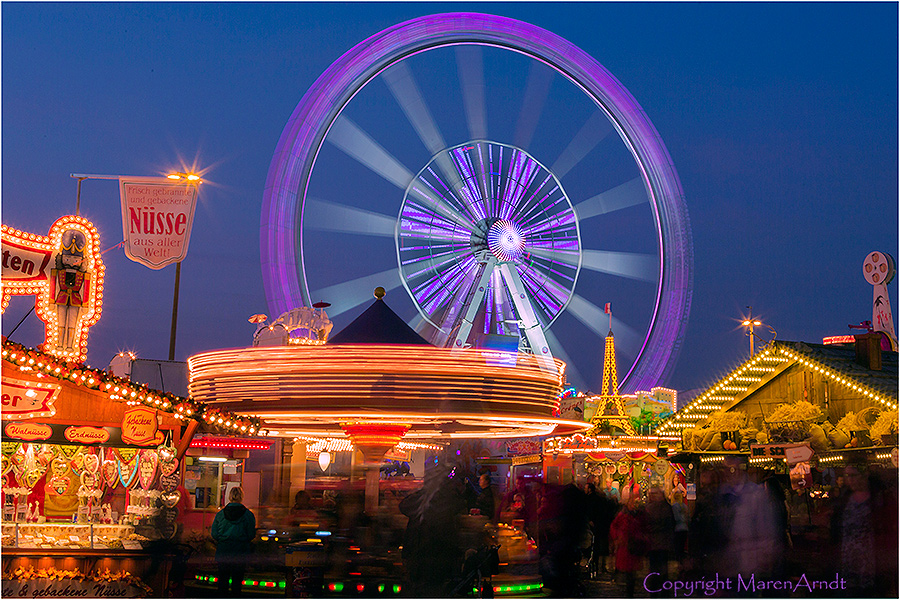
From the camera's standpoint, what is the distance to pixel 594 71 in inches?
679

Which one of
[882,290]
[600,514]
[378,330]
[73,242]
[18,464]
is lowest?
[600,514]

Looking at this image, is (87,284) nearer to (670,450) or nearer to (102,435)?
(102,435)

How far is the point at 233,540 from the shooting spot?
8.61 meters

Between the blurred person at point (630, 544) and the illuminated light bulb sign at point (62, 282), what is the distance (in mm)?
6672

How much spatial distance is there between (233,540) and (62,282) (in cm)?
446

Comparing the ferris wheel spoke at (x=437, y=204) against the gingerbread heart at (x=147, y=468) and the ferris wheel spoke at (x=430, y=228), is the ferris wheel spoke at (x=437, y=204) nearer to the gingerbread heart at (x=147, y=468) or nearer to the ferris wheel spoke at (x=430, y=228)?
the ferris wheel spoke at (x=430, y=228)

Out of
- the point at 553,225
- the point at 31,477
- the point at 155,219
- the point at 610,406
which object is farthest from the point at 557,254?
the point at 610,406

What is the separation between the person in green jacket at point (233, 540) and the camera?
8.61 meters

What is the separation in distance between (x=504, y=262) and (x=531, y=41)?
4.47 metres

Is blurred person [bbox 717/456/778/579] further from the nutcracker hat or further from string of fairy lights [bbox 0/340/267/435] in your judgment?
the nutcracker hat

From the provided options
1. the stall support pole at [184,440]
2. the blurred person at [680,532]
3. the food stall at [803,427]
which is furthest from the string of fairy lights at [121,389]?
the food stall at [803,427]

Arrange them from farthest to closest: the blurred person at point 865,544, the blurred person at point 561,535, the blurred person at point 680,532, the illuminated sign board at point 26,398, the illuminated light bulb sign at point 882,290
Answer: the illuminated light bulb sign at point 882,290
the blurred person at point 680,532
the illuminated sign board at point 26,398
the blurred person at point 561,535
the blurred person at point 865,544

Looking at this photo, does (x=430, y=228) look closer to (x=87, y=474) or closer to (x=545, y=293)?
(x=545, y=293)

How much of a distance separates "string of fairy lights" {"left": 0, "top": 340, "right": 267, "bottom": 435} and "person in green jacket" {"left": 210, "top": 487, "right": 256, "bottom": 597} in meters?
1.95
